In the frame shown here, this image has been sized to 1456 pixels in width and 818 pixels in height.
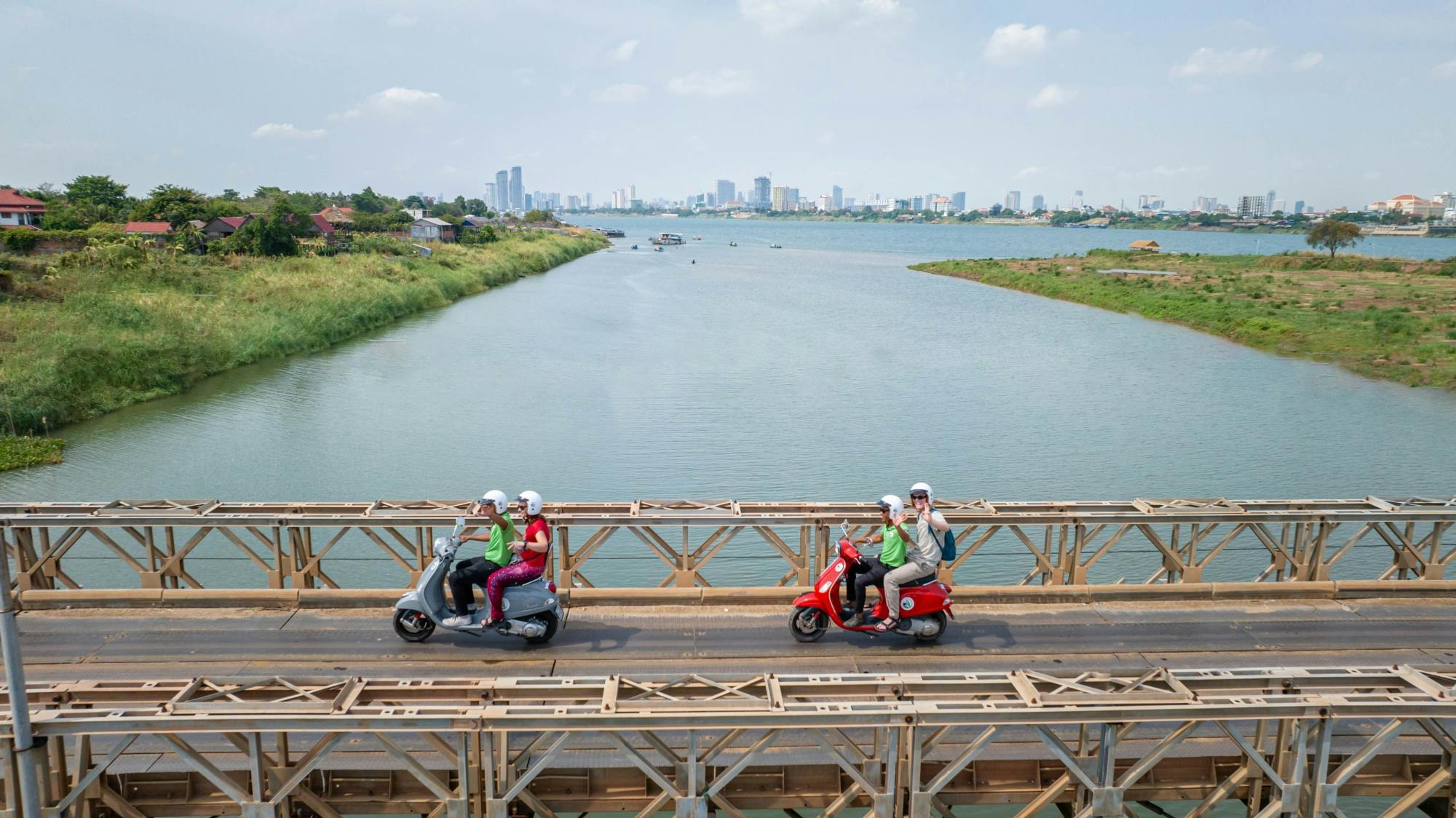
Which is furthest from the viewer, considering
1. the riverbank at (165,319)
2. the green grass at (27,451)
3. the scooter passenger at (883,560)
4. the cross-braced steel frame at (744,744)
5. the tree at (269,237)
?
the tree at (269,237)

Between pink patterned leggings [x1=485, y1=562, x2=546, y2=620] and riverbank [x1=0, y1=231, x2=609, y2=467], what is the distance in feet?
71.9

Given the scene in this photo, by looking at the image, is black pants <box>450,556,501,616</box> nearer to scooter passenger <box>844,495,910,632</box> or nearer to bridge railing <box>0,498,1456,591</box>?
bridge railing <box>0,498,1456,591</box>

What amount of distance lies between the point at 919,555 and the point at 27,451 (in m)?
25.8

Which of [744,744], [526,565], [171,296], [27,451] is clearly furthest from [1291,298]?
[27,451]

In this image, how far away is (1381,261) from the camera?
87.4m

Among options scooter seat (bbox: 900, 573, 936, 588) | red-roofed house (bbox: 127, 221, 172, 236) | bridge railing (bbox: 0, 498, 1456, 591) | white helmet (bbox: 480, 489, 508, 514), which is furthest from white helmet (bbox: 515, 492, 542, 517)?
red-roofed house (bbox: 127, 221, 172, 236)

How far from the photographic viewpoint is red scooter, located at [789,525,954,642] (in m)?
10.6

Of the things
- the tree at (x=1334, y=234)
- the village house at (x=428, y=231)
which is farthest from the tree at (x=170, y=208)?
the tree at (x=1334, y=234)

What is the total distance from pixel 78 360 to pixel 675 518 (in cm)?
2894

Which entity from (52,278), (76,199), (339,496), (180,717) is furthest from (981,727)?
(76,199)

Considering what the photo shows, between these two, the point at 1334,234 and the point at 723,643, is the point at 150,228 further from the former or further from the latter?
the point at 1334,234

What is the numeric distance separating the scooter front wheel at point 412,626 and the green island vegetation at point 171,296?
2052cm

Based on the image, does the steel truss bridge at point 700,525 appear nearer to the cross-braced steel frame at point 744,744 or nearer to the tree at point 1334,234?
the cross-braced steel frame at point 744,744

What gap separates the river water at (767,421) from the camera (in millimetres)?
24688
